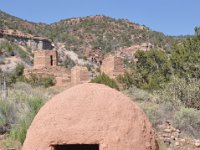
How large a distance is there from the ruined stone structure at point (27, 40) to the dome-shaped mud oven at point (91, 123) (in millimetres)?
49429

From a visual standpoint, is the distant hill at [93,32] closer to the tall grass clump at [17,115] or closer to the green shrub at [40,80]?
the green shrub at [40,80]

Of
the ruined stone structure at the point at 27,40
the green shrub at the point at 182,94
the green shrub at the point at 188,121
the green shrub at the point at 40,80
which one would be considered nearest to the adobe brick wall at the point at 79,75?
the green shrub at the point at 40,80

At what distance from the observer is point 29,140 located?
6.82 metres

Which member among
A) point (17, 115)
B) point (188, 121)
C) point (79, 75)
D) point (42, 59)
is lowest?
point (188, 121)

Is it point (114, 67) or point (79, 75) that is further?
point (79, 75)

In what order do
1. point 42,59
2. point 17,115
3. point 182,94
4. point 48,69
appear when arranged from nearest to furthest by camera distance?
point 17,115, point 182,94, point 48,69, point 42,59

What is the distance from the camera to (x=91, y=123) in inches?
256

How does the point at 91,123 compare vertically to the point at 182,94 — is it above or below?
above

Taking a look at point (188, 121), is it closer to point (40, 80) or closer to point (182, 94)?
point (182, 94)

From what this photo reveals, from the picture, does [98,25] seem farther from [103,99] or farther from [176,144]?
[103,99]

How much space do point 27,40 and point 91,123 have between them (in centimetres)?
5182

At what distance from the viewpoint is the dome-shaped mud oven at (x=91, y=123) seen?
21.2 ft

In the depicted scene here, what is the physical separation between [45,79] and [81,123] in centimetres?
2402

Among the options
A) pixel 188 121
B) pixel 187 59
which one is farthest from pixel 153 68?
pixel 188 121
